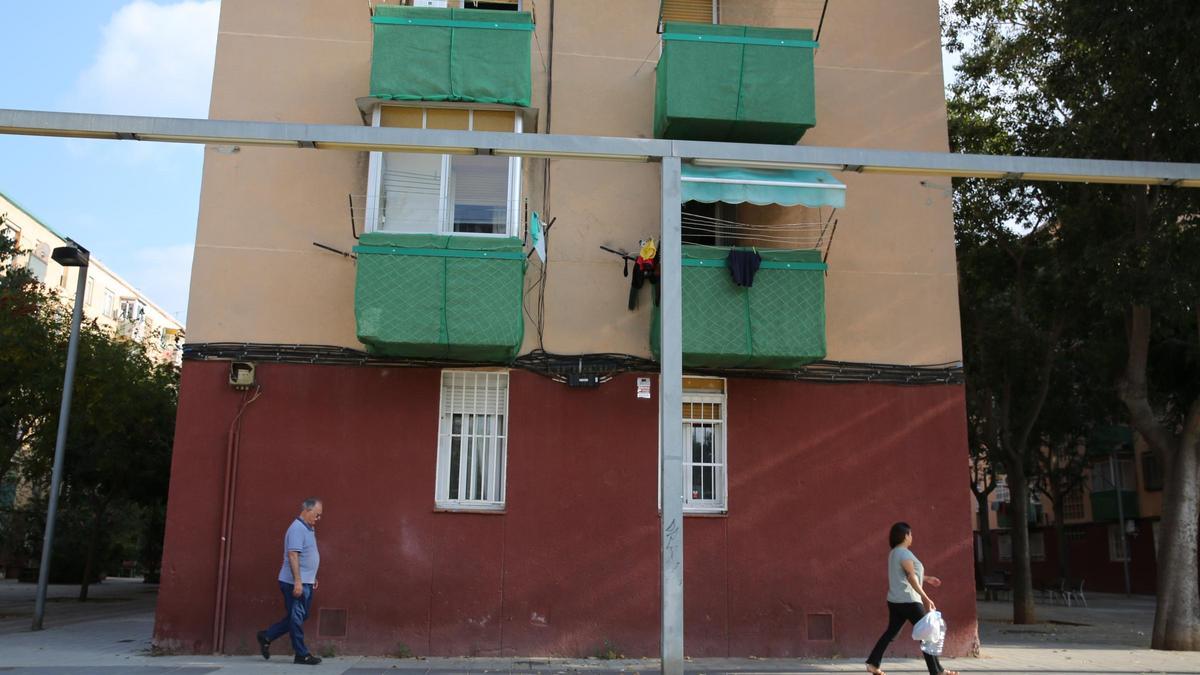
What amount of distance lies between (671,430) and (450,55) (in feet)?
20.4

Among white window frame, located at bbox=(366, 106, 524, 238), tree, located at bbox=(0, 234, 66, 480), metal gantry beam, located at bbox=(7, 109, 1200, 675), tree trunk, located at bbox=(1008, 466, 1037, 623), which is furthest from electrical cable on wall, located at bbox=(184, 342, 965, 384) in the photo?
tree trunk, located at bbox=(1008, 466, 1037, 623)

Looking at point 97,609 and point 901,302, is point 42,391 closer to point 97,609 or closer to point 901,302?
point 97,609

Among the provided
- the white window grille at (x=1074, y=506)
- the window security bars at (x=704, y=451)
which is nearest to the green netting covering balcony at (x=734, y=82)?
the window security bars at (x=704, y=451)

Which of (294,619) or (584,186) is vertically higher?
(584,186)

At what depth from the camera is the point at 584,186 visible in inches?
513

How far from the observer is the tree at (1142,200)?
12.8 m

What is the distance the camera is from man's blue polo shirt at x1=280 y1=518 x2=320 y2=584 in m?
10.7

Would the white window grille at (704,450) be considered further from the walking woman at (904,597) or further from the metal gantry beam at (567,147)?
the metal gantry beam at (567,147)

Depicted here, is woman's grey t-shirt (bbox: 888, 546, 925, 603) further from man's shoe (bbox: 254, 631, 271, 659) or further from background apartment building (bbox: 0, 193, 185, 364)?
background apartment building (bbox: 0, 193, 185, 364)

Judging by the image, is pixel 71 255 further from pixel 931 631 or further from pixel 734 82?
pixel 931 631

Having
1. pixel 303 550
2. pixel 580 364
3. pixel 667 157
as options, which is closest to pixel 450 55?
pixel 580 364

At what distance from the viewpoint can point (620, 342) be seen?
1266 centimetres

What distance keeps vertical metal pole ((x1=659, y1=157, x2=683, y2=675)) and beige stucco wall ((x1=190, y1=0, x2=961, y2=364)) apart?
3.28m

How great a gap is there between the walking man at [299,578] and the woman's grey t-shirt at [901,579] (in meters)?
6.01
